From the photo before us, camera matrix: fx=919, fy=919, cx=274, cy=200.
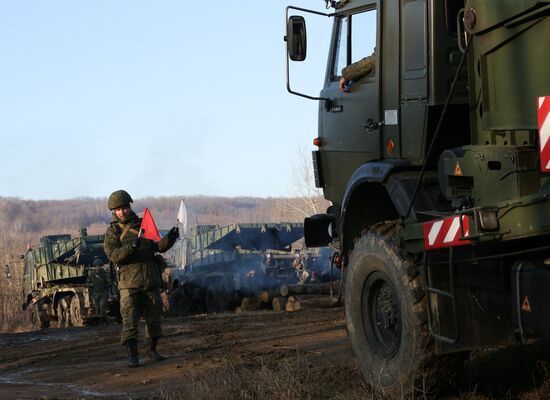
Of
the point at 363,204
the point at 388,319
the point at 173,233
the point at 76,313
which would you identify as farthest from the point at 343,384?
the point at 76,313

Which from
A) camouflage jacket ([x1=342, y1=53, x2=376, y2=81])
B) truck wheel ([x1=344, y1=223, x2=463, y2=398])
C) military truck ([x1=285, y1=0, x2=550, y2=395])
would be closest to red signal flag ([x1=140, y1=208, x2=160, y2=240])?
military truck ([x1=285, y1=0, x2=550, y2=395])

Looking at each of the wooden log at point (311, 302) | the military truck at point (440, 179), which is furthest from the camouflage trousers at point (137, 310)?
the wooden log at point (311, 302)

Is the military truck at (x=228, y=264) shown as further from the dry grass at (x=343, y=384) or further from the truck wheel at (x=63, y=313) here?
the dry grass at (x=343, y=384)

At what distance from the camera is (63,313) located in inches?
1097

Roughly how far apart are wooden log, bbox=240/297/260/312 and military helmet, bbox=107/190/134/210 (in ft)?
37.1

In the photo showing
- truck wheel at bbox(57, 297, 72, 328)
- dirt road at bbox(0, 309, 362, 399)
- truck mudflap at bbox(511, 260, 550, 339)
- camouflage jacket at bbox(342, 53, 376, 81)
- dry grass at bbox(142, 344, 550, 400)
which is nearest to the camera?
truck mudflap at bbox(511, 260, 550, 339)

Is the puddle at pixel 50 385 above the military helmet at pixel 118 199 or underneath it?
underneath

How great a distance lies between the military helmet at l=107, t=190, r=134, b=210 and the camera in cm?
969

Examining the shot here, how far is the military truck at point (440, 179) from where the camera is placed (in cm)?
455

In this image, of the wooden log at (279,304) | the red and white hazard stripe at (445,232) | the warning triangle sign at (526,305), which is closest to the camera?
the warning triangle sign at (526,305)

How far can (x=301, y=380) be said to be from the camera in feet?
21.7

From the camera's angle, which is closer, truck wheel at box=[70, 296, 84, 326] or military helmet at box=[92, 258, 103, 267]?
truck wheel at box=[70, 296, 84, 326]

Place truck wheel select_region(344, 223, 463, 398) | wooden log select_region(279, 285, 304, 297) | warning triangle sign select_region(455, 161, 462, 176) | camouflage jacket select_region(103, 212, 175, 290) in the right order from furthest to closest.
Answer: wooden log select_region(279, 285, 304, 297) → camouflage jacket select_region(103, 212, 175, 290) → truck wheel select_region(344, 223, 463, 398) → warning triangle sign select_region(455, 161, 462, 176)

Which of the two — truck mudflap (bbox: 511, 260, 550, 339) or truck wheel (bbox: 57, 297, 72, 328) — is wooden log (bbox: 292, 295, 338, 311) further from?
truck mudflap (bbox: 511, 260, 550, 339)
